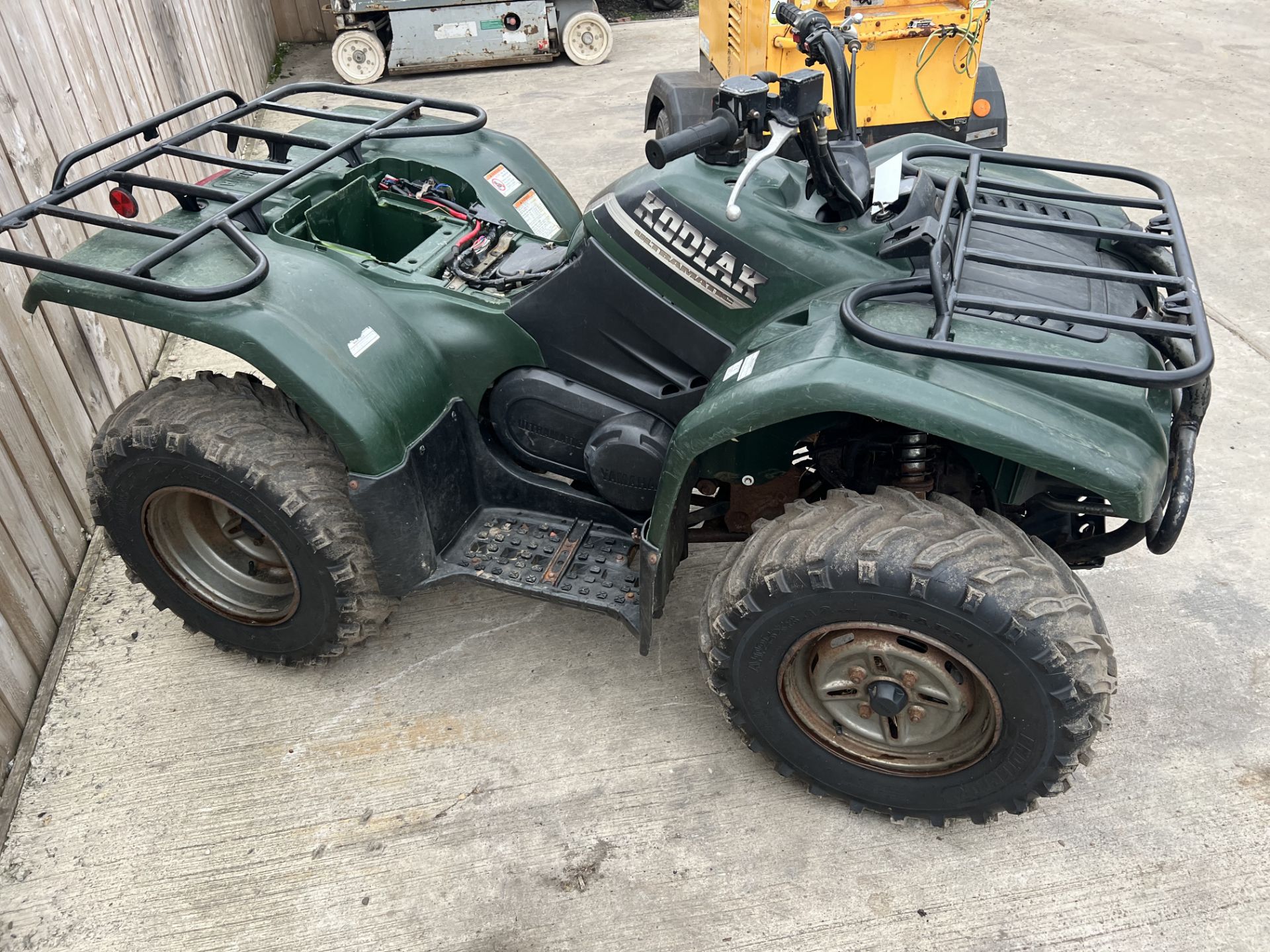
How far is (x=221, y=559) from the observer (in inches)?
124

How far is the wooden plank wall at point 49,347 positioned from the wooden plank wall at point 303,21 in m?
6.36

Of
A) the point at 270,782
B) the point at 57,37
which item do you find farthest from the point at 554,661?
the point at 57,37

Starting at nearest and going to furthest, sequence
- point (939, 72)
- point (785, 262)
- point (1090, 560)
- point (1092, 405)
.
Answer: point (1092, 405) < point (785, 262) < point (1090, 560) < point (939, 72)

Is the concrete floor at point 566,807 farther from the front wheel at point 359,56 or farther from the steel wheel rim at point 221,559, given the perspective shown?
the front wheel at point 359,56

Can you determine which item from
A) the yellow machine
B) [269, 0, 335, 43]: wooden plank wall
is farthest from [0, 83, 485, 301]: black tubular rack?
[269, 0, 335, 43]: wooden plank wall

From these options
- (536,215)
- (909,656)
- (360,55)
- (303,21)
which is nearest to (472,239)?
(536,215)

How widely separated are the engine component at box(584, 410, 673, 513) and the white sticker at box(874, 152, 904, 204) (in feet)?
2.86

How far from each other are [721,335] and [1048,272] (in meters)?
0.85

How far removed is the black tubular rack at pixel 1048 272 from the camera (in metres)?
1.95

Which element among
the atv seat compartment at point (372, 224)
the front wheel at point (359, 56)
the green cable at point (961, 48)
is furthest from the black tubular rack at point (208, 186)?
the front wheel at point (359, 56)

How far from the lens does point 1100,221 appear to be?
2734 millimetres

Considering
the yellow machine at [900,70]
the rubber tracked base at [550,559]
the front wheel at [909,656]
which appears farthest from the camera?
the yellow machine at [900,70]

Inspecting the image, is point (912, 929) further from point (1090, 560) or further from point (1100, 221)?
point (1100, 221)

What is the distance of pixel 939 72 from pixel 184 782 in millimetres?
5781
